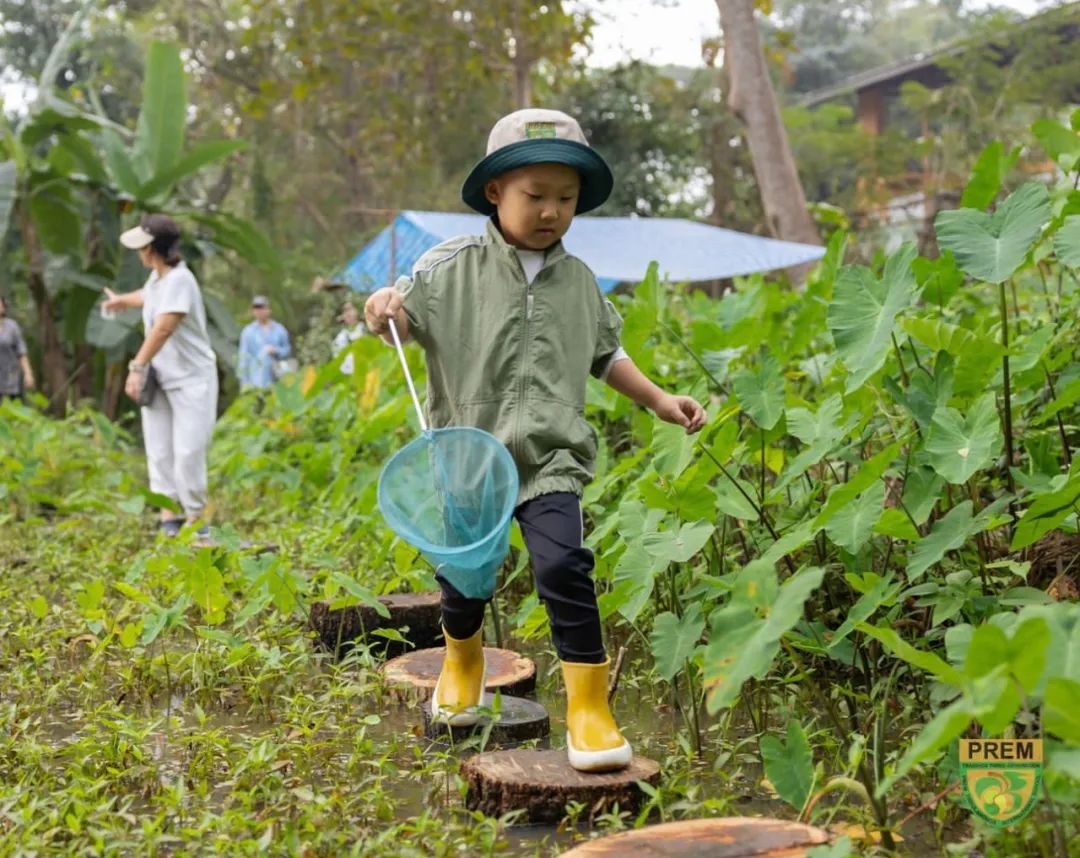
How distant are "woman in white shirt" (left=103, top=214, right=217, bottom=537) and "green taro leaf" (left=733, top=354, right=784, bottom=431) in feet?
10.7

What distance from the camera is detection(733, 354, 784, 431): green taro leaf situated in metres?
2.83

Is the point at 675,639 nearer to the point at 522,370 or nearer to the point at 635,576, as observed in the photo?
the point at 635,576

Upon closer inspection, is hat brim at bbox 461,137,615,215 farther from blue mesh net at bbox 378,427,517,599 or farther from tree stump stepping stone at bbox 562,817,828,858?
tree stump stepping stone at bbox 562,817,828,858

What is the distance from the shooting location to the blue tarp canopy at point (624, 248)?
37.6 feet

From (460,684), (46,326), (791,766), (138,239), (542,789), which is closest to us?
(791,766)

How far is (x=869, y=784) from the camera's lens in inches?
80.8

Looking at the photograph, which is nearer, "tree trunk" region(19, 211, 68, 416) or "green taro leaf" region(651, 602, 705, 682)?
"green taro leaf" region(651, 602, 705, 682)

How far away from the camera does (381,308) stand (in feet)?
8.13

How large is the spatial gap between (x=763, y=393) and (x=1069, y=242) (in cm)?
69

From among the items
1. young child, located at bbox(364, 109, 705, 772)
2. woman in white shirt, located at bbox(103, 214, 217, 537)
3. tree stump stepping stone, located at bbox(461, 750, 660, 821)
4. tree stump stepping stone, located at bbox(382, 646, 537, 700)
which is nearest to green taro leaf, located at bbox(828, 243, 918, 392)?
young child, located at bbox(364, 109, 705, 772)

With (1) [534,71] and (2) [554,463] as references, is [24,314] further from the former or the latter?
(2) [554,463]

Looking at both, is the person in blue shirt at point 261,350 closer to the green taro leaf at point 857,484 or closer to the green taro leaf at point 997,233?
the green taro leaf at point 997,233

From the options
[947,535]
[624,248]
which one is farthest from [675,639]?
[624,248]

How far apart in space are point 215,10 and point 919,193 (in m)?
11.7
